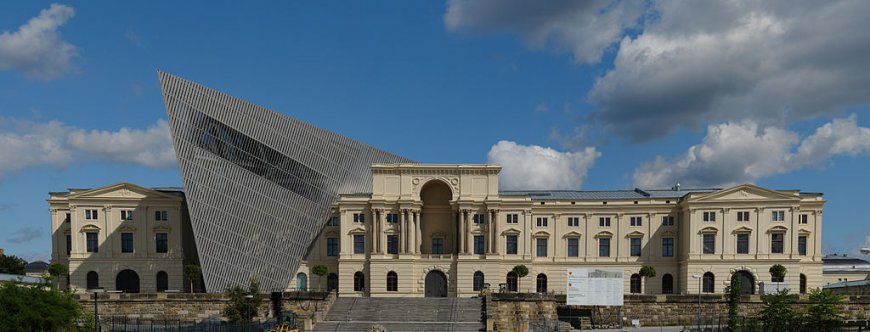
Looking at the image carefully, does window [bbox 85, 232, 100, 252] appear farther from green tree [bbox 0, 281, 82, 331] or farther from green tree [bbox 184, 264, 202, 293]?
green tree [bbox 0, 281, 82, 331]

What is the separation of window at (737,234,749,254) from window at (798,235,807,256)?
622cm

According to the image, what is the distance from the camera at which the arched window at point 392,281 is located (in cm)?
7069

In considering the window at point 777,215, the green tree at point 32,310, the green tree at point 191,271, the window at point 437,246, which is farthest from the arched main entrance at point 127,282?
the window at point 777,215

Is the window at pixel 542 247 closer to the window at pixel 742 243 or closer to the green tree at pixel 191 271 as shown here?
the window at pixel 742 243

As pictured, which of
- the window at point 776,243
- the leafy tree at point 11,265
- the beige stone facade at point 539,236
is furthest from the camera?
the leafy tree at point 11,265

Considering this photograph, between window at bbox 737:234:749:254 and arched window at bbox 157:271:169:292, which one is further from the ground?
window at bbox 737:234:749:254

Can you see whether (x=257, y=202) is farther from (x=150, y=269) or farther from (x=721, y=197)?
(x=721, y=197)

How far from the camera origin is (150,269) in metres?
73.6

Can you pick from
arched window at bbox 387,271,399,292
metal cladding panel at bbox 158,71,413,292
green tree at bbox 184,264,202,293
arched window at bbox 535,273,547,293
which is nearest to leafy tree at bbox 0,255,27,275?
green tree at bbox 184,264,202,293

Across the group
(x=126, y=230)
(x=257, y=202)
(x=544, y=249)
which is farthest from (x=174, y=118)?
(x=544, y=249)

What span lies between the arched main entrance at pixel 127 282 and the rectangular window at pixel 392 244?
26.0 m

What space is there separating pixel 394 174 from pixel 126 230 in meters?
28.1

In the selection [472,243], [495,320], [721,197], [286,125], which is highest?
[286,125]

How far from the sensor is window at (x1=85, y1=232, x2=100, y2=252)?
73375mm
